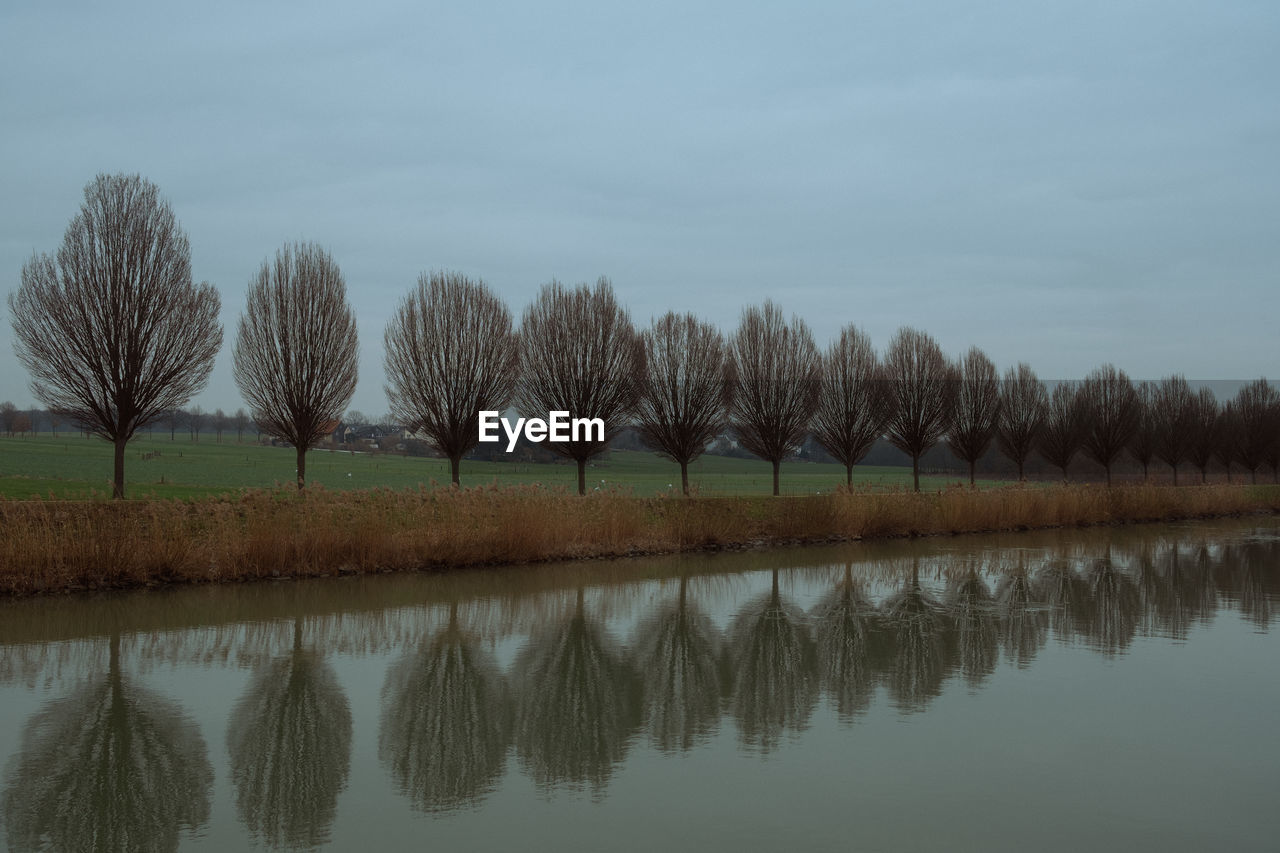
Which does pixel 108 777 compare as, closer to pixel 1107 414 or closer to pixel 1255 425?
pixel 1107 414

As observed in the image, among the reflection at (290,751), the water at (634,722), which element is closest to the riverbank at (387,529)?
the water at (634,722)

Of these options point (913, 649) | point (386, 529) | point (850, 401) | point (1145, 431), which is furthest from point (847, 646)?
point (1145, 431)

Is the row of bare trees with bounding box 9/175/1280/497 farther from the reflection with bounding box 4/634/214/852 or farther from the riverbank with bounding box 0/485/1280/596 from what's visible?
the reflection with bounding box 4/634/214/852

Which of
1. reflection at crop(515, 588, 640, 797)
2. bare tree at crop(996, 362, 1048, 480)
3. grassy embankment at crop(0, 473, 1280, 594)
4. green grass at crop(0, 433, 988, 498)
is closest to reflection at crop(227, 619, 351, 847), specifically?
reflection at crop(515, 588, 640, 797)

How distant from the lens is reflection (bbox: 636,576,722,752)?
7176 mm

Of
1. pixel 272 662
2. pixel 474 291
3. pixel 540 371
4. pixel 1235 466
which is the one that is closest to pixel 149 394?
pixel 474 291

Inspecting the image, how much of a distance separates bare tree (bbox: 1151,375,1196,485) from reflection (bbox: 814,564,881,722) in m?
57.1

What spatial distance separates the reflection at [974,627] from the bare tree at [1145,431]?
5109 cm

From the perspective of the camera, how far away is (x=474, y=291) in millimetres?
26984

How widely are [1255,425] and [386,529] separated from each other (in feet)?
226

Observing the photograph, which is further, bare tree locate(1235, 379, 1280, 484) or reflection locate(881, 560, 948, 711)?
bare tree locate(1235, 379, 1280, 484)

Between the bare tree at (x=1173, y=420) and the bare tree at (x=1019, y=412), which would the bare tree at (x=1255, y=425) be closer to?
the bare tree at (x=1173, y=420)

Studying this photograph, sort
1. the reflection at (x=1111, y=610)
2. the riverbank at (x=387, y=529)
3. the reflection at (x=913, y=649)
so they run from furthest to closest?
the riverbank at (x=387, y=529) < the reflection at (x=1111, y=610) < the reflection at (x=913, y=649)

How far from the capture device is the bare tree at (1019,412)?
53.0 m
